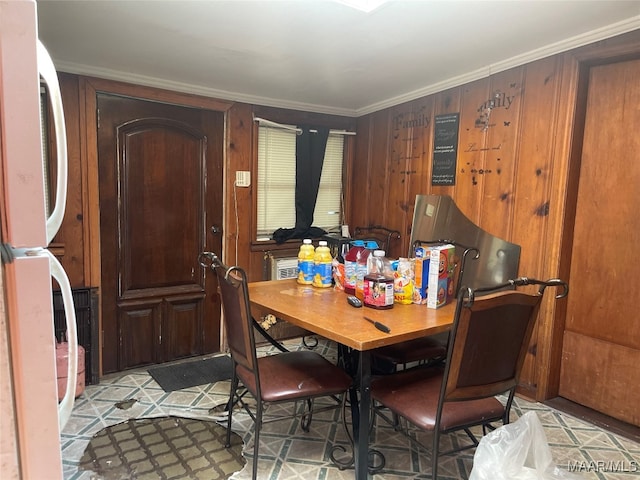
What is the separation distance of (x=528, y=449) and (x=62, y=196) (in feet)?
5.59

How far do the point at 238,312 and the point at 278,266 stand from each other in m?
1.91

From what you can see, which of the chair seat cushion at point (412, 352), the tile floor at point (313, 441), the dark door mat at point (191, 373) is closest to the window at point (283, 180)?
the dark door mat at point (191, 373)

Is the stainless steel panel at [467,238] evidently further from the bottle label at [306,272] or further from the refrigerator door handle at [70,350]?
the refrigerator door handle at [70,350]

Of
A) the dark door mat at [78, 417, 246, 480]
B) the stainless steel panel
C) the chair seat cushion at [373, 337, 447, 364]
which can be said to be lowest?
the dark door mat at [78, 417, 246, 480]

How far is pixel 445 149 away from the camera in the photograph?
3.11m

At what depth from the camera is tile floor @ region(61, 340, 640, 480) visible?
6.50 feet

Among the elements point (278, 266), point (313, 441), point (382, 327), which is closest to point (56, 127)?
point (382, 327)

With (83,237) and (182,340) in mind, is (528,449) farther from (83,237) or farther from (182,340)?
(83,237)

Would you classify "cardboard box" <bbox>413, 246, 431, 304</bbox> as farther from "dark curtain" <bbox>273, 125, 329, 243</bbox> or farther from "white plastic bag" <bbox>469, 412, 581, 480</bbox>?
"dark curtain" <bbox>273, 125, 329, 243</bbox>

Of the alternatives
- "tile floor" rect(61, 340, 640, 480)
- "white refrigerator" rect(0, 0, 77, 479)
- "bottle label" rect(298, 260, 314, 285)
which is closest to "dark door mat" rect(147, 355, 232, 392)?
"tile floor" rect(61, 340, 640, 480)

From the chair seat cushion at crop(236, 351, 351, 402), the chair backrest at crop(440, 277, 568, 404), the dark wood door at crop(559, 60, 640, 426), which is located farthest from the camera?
the dark wood door at crop(559, 60, 640, 426)

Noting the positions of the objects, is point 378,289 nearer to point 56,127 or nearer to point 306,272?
point 306,272

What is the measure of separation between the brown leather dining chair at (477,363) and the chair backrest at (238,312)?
61cm

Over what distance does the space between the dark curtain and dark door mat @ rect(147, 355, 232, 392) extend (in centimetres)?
120
